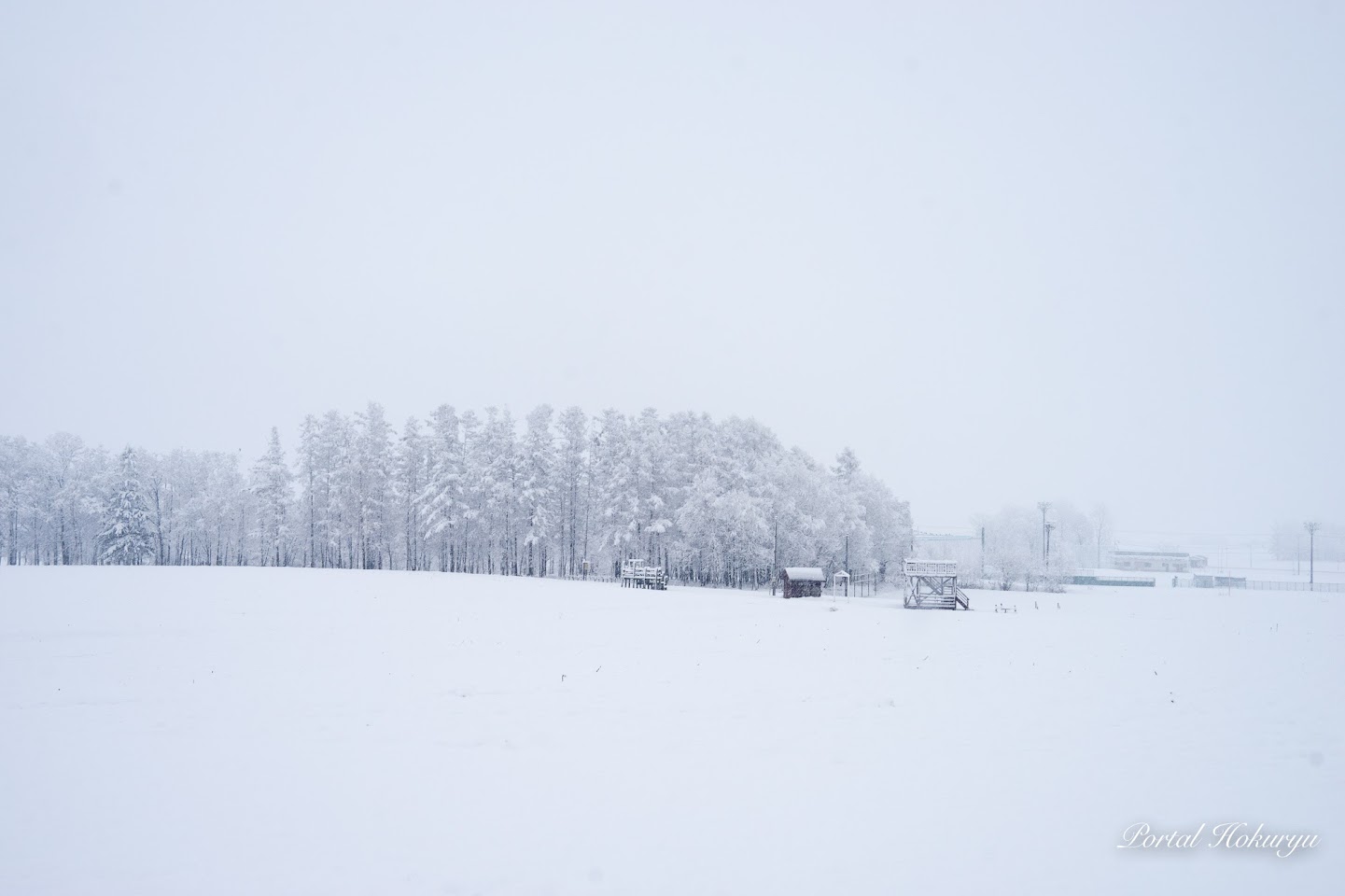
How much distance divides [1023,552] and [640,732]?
8313 centimetres

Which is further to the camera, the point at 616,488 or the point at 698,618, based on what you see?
the point at 616,488

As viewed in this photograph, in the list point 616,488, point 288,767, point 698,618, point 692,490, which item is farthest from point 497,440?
point 288,767

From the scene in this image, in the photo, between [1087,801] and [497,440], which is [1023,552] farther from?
[1087,801]

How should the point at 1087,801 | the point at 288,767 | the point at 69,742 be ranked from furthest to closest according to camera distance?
the point at 69,742, the point at 288,767, the point at 1087,801

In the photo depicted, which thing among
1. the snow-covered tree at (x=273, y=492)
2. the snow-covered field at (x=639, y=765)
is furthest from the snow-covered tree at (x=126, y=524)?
the snow-covered field at (x=639, y=765)

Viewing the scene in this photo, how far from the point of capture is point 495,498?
72.2m

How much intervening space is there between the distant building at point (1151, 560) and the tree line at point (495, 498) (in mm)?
104375

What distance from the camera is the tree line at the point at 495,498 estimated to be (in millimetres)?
71000

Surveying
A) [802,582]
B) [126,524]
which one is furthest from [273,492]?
[802,582]

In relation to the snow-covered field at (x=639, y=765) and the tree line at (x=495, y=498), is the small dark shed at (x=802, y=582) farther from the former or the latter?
the snow-covered field at (x=639, y=765)

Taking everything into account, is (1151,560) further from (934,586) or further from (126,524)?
(126,524)

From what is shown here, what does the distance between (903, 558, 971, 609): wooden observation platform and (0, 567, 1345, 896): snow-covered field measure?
25531 millimetres

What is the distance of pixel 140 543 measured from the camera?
71.9m

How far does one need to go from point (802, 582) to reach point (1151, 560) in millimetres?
136351
